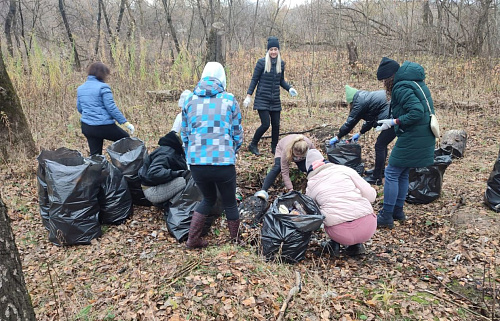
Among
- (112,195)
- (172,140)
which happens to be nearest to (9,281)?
(112,195)

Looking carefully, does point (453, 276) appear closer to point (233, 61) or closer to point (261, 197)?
point (261, 197)

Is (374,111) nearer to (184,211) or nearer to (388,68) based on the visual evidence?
(388,68)

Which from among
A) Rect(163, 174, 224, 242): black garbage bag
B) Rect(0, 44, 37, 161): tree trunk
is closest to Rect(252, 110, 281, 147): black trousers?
Rect(163, 174, 224, 242): black garbage bag

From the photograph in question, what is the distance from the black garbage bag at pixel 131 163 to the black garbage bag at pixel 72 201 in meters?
0.46

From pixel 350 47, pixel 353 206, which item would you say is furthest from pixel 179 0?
pixel 353 206

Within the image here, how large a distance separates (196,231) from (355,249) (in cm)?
153

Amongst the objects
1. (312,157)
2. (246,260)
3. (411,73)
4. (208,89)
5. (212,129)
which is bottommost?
(246,260)

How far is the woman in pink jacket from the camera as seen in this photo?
115 inches

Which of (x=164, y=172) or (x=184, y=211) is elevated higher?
(x=164, y=172)

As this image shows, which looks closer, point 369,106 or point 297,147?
point 297,147

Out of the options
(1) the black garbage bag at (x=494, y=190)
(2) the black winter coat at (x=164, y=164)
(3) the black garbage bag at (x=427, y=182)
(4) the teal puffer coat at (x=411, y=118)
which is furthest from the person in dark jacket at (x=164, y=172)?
(1) the black garbage bag at (x=494, y=190)

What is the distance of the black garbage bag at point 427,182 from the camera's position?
3984 mm

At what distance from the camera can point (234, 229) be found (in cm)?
326

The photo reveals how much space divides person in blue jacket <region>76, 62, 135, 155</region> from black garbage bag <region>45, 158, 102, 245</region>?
0.92 metres
